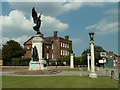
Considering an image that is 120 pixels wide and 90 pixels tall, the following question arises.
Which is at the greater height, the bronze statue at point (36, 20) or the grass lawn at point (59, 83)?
the bronze statue at point (36, 20)

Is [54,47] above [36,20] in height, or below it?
below

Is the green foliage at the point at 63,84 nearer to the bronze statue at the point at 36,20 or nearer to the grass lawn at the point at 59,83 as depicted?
the grass lawn at the point at 59,83

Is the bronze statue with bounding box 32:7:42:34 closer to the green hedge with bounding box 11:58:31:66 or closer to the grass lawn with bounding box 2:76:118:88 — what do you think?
the grass lawn with bounding box 2:76:118:88

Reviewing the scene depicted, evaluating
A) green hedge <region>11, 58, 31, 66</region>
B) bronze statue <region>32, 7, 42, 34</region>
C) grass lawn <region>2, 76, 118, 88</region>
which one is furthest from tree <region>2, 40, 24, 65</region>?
grass lawn <region>2, 76, 118, 88</region>

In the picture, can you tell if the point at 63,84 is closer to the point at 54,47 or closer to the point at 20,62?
the point at 20,62

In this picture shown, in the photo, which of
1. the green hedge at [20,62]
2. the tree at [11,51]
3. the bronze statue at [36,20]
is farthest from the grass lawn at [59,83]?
the tree at [11,51]

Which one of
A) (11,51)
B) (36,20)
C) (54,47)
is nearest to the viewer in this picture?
(36,20)

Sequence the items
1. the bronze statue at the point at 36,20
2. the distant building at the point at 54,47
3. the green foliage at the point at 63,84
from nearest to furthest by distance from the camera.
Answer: the green foliage at the point at 63,84, the bronze statue at the point at 36,20, the distant building at the point at 54,47

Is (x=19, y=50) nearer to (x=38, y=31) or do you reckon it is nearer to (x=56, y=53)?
(x=56, y=53)

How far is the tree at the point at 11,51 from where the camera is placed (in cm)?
7769

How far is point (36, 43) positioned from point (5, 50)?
39200 millimetres

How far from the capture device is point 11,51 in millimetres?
79000

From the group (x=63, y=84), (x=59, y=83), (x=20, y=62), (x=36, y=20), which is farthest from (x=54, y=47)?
(x=63, y=84)

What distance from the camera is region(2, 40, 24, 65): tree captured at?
255ft
